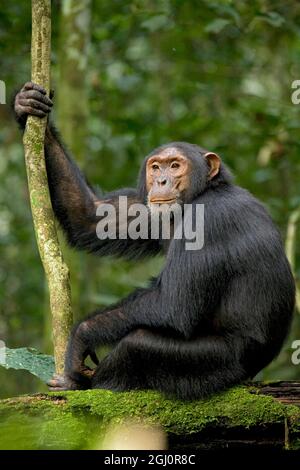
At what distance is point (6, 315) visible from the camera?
13.3 metres

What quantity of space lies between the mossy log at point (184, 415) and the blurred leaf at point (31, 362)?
2.29 ft

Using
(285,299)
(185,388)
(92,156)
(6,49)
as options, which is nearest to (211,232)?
(285,299)

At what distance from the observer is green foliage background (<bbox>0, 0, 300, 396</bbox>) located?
10.6 metres

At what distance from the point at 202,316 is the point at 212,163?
1.64 meters

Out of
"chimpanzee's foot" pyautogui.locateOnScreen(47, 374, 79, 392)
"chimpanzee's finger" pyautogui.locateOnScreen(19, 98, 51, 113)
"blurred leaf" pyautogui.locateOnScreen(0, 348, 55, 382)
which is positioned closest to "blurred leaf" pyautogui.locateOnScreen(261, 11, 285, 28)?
"chimpanzee's finger" pyautogui.locateOnScreen(19, 98, 51, 113)

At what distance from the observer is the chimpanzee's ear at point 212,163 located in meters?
6.93

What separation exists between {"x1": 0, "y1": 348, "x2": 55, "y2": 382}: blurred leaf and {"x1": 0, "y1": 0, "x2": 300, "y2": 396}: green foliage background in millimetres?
3559

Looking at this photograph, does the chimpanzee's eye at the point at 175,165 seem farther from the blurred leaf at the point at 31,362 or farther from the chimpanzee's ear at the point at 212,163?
the blurred leaf at the point at 31,362

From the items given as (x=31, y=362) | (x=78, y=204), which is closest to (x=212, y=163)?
(x=78, y=204)

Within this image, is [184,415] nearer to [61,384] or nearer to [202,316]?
[202,316]

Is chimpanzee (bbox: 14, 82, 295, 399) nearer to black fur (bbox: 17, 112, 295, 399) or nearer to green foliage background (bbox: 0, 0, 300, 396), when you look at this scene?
black fur (bbox: 17, 112, 295, 399)

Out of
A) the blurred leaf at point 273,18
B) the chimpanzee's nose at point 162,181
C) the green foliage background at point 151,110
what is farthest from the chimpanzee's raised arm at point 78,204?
the blurred leaf at point 273,18
